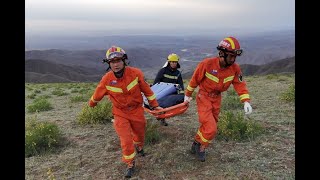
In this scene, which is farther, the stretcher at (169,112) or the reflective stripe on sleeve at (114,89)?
the stretcher at (169,112)

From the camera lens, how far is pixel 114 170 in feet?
20.2

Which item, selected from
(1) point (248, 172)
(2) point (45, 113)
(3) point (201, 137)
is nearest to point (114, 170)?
(3) point (201, 137)

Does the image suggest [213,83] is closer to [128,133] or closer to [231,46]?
[231,46]

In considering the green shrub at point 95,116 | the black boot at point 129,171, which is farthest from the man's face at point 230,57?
the green shrub at point 95,116

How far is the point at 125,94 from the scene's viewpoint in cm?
612

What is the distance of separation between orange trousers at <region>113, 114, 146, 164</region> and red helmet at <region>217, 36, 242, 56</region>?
6.06ft

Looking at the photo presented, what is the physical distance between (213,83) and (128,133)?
1684 mm

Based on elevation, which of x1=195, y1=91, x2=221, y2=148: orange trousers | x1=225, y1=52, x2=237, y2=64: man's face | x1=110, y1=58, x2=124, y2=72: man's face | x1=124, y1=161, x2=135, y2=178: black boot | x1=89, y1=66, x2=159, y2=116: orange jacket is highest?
x1=225, y1=52, x2=237, y2=64: man's face

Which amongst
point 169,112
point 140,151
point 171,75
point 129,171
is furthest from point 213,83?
point 171,75

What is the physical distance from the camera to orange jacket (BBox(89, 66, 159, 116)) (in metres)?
6.09

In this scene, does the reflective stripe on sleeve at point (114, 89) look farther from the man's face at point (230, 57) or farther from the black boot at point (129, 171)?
the man's face at point (230, 57)

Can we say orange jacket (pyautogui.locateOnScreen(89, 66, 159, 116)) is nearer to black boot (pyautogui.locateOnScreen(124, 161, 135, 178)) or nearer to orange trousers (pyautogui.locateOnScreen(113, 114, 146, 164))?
orange trousers (pyautogui.locateOnScreen(113, 114, 146, 164))

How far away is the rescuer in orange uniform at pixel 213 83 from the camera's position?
6.13 m

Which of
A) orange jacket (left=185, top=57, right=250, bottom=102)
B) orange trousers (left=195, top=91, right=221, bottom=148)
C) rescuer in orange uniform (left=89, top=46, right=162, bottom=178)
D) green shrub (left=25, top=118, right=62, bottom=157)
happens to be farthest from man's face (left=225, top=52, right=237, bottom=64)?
green shrub (left=25, top=118, right=62, bottom=157)
